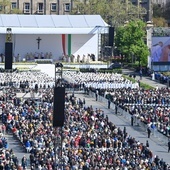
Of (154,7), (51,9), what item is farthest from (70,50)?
(154,7)

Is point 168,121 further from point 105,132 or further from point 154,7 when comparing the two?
point 154,7

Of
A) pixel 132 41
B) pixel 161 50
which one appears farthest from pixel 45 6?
pixel 161 50

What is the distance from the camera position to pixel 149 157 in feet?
176

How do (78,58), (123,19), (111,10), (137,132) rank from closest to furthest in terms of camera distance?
(137,132)
(78,58)
(123,19)
(111,10)

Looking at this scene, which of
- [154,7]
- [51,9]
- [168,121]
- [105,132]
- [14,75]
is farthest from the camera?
[154,7]

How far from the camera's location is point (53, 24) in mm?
111188

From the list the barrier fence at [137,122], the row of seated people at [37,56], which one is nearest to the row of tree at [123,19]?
the row of seated people at [37,56]

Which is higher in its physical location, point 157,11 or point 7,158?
point 157,11

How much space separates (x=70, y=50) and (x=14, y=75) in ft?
84.3

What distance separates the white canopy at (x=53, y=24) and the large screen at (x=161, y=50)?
12972 mm

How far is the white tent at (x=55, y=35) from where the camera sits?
109438mm

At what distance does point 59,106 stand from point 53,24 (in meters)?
62.4

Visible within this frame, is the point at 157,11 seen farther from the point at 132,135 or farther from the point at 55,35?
the point at 132,135

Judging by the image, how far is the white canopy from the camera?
109 metres
